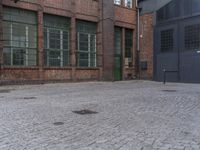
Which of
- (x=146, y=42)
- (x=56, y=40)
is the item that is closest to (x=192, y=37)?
(x=146, y=42)

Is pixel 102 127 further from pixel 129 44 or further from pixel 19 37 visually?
pixel 129 44

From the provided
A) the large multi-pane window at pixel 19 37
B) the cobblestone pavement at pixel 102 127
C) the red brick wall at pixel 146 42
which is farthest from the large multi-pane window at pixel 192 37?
the cobblestone pavement at pixel 102 127

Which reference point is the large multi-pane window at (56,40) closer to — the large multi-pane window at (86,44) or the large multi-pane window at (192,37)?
the large multi-pane window at (86,44)

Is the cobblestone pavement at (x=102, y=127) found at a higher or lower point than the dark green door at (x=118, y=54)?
lower

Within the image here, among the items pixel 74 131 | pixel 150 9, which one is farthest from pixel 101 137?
pixel 150 9

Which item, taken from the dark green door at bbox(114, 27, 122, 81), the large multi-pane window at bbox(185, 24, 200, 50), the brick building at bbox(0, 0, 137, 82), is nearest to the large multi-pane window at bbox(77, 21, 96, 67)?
the brick building at bbox(0, 0, 137, 82)

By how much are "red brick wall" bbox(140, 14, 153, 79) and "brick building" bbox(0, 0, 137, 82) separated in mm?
824

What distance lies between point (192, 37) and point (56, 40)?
34.0 ft

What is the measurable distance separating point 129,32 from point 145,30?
5.31ft

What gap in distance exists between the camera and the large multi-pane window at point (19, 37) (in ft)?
67.2

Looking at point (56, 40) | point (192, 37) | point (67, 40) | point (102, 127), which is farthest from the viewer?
point (67, 40)

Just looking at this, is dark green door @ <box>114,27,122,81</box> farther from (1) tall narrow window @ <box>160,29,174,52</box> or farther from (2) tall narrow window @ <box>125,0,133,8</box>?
(1) tall narrow window @ <box>160,29,174,52</box>

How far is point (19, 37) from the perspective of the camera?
69.4ft

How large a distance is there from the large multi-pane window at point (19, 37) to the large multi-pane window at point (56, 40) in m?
1.01
